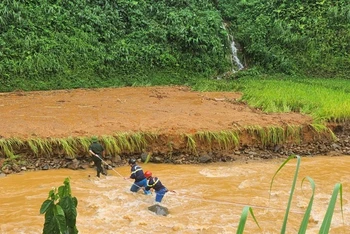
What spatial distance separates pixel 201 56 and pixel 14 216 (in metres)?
13.3

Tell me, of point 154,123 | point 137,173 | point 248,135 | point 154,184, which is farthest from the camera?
point 154,123

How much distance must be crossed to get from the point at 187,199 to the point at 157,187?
748 mm

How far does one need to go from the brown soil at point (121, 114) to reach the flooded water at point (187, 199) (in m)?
1.19

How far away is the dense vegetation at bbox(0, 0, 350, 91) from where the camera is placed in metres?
15.5

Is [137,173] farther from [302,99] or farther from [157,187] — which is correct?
[302,99]

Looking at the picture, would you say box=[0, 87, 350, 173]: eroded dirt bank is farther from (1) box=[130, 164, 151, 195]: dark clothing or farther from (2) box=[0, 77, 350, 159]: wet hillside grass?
(1) box=[130, 164, 151, 195]: dark clothing

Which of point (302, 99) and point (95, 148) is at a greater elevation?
point (302, 99)

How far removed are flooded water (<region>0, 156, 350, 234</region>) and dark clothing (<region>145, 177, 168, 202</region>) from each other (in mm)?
223

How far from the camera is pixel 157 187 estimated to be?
661 centimetres

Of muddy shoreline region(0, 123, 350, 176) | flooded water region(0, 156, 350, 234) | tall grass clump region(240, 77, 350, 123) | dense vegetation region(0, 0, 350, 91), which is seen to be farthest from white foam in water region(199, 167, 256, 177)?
dense vegetation region(0, 0, 350, 91)

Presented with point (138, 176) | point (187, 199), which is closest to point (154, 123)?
point (138, 176)

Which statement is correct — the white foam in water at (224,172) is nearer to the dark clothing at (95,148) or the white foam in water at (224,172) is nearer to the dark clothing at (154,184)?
the dark clothing at (154,184)

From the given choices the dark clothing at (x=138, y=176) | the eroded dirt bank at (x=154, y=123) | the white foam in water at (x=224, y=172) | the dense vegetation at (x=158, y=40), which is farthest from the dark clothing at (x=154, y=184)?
the dense vegetation at (x=158, y=40)

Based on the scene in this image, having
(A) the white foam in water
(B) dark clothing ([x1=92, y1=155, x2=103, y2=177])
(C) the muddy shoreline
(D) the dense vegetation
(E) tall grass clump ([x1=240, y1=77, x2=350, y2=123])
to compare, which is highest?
(D) the dense vegetation
